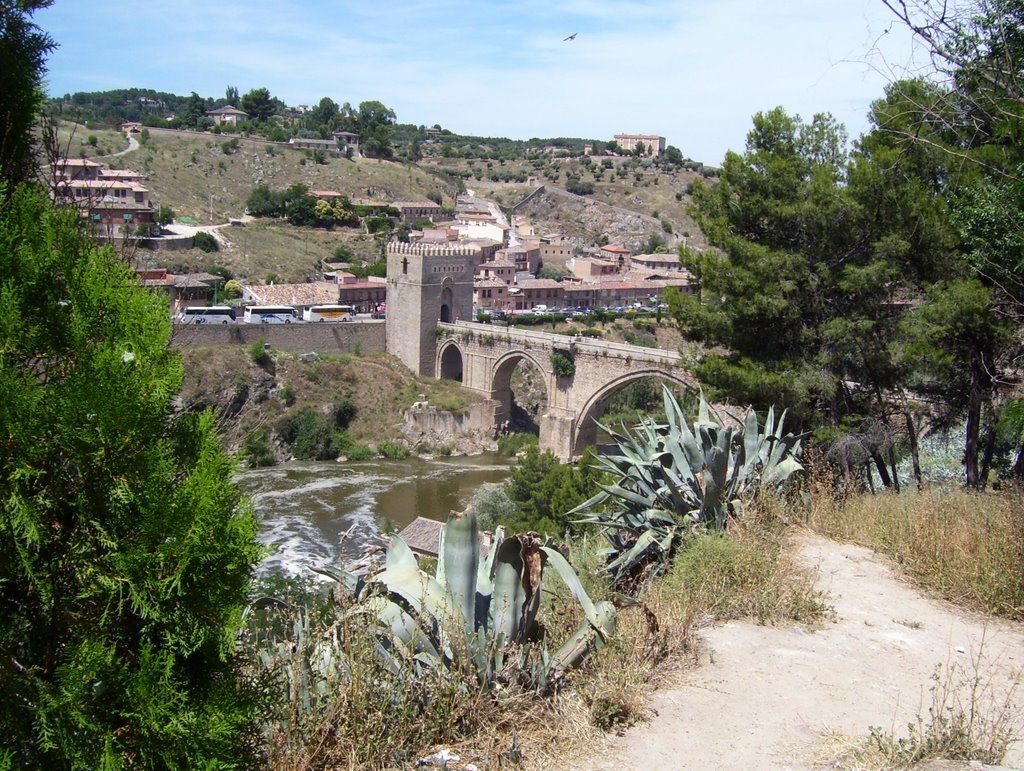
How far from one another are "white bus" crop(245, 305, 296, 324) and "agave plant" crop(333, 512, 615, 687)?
2911cm

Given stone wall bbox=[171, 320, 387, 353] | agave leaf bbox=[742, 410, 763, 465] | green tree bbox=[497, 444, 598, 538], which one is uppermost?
agave leaf bbox=[742, 410, 763, 465]

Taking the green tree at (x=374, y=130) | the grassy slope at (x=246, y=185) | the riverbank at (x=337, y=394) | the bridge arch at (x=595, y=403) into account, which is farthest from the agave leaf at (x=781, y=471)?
the green tree at (x=374, y=130)

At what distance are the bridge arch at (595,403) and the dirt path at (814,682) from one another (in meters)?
20.5

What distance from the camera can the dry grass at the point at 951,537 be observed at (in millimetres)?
4406

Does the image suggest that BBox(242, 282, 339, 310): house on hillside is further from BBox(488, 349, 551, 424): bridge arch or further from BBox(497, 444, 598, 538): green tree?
BBox(497, 444, 598, 538): green tree

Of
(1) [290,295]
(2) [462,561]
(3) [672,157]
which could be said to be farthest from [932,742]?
(3) [672,157]

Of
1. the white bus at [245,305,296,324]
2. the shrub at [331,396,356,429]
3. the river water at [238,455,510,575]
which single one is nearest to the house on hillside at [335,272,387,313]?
the white bus at [245,305,296,324]

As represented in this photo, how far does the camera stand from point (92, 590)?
6.98 ft

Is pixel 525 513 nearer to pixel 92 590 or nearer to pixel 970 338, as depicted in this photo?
pixel 970 338

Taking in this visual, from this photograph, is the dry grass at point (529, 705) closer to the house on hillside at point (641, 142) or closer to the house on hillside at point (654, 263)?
the house on hillside at point (654, 263)

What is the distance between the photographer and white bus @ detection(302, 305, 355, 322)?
33781 mm

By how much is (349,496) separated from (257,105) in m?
62.3

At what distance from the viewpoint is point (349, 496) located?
23391 millimetres

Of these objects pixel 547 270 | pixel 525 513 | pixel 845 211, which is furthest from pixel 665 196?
pixel 845 211
